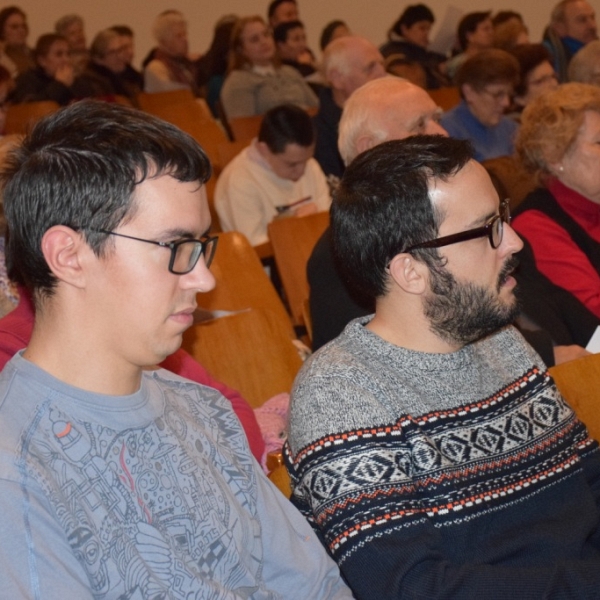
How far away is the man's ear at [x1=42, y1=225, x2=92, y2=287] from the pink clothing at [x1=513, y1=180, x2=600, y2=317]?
1.93 m

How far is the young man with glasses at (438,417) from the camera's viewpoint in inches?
51.8

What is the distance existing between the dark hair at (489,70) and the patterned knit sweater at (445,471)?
3433 millimetres

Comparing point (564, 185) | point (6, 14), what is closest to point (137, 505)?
point (564, 185)

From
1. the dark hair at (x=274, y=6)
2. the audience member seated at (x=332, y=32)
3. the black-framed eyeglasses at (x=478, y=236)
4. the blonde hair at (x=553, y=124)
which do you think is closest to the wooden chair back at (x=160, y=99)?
the dark hair at (x=274, y=6)

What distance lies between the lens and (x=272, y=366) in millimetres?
2459

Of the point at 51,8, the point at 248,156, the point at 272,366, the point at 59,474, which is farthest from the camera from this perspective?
the point at 51,8

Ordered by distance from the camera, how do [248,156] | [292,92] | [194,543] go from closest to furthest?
[194,543]
[248,156]
[292,92]

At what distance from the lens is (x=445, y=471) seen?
1.42 meters

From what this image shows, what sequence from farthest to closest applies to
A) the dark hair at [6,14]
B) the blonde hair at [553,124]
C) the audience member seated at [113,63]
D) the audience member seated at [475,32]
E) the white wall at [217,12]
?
the white wall at [217,12]
the audience member seated at [475,32]
the dark hair at [6,14]
the audience member seated at [113,63]
the blonde hair at [553,124]

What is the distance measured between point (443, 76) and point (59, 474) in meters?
7.07

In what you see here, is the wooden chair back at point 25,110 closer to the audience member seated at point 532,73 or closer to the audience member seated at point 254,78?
the audience member seated at point 254,78

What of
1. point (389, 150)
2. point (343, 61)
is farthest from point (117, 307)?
point (343, 61)

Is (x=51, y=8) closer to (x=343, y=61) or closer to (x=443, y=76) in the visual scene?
(x=443, y=76)

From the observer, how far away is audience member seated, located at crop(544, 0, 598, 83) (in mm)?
7230
